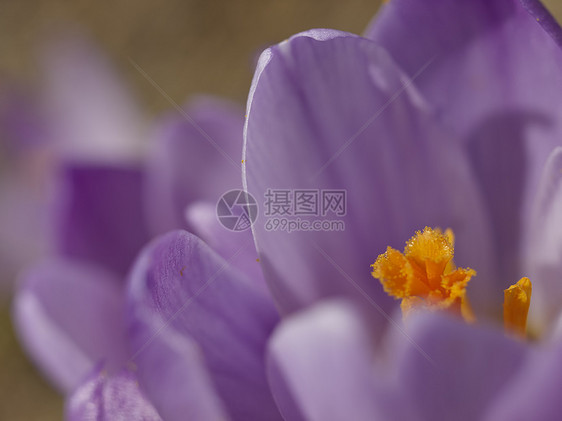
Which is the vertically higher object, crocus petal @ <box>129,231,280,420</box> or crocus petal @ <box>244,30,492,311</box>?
crocus petal @ <box>244,30,492,311</box>

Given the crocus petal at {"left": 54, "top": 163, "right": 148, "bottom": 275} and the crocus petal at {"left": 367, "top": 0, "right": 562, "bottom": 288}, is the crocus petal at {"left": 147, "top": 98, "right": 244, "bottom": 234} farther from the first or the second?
the crocus petal at {"left": 367, "top": 0, "right": 562, "bottom": 288}

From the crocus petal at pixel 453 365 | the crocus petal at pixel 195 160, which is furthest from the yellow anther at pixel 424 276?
the crocus petal at pixel 195 160

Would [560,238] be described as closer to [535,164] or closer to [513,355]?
[535,164]

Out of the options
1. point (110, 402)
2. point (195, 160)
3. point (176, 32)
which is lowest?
point (110, 402)

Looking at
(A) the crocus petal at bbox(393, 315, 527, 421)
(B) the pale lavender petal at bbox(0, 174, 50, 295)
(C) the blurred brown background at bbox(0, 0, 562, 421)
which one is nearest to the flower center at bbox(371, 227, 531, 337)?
(A) the crocus petal at bbox(393, 315, 527, 421)

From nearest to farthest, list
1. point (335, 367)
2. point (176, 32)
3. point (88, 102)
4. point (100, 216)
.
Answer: point (335, 367)
point (100, 216)
point (88, 102)
point (176, 32)

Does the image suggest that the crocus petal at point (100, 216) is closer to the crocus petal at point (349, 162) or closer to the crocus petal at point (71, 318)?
the crocus petal at point (71, 318)

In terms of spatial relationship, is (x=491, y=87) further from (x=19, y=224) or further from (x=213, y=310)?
(x=19, y=224)

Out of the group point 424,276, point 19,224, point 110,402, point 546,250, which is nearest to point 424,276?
point 424,276
